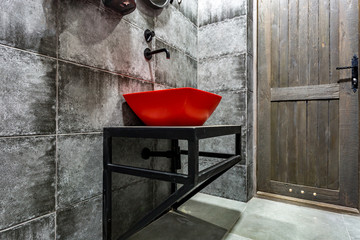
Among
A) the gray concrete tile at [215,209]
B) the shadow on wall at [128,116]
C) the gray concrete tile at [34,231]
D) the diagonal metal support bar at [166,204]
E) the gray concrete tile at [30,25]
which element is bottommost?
the gray concrete tile at [215,209]

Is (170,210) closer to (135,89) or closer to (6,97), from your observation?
(135,89)

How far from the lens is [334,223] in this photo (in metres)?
1.34

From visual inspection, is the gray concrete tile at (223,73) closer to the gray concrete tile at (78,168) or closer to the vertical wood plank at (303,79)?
the vertical wood plank at (303,79)

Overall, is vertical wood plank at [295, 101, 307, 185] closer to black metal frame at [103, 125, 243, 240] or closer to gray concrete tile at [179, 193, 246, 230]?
gray concrete tile at [179, 193, 246, 230]

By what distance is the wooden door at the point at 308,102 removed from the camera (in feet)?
5.01

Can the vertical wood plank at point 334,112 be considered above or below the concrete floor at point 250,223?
above

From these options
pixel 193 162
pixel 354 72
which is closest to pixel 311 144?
pixel 354 72

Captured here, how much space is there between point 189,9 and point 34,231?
1867 mm

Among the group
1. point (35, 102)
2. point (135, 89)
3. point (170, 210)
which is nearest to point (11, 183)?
point (35, 102)

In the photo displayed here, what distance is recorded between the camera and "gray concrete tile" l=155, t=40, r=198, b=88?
141cm

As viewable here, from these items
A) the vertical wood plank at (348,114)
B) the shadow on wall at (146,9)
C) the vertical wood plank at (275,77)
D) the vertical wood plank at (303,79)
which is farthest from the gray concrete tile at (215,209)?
the shadow on wall at (146,9)

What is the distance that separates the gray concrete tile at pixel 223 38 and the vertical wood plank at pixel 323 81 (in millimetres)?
602

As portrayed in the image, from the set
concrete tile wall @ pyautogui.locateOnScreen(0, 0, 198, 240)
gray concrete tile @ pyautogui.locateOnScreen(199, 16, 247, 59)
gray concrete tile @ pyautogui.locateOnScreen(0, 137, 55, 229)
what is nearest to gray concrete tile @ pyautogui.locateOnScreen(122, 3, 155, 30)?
concrete tile wall @ pyautogui.locateOnScreen(0, 0, 198, 240)

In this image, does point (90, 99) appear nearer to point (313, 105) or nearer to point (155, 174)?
point (155, 174)
